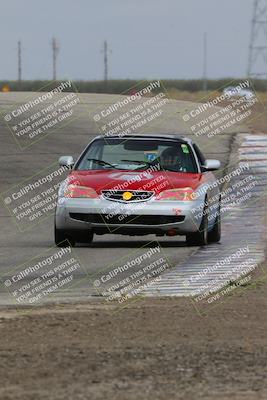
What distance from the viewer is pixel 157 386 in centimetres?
694

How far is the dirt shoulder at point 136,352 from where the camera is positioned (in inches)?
270

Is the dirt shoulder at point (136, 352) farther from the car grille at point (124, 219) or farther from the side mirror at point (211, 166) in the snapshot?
the side mirror at point (211, 166)

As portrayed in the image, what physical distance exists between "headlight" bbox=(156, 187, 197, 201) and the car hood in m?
0.07

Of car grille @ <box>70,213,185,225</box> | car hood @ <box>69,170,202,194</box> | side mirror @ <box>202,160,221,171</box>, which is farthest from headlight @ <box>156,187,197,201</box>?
side mirror @ <box>202,160,221,171</box>

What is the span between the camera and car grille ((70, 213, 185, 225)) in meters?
16.2

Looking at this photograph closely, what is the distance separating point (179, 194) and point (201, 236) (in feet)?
2.05

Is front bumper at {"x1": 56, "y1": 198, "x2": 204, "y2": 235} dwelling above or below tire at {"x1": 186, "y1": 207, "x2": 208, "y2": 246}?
above

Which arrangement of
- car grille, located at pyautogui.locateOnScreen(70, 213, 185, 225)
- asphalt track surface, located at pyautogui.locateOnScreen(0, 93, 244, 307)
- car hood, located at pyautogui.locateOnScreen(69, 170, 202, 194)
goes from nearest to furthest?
asphalt track surface, located at pyautogui.locateOnScreen(0, 93, 244, 307) → car grille, located at pyautogui.locateOnScreen(70, 213, 185, 225) → car hood, located at pyautogui.locateOnScreen(69, 170, 202, 194)

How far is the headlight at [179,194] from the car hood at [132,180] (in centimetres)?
7

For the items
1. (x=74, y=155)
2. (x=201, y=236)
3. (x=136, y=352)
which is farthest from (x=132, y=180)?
(x=74, y=155)

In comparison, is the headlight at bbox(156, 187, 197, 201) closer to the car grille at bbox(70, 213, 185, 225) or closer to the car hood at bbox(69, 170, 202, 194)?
the car hood at bbox(69, 170, 202, 194)

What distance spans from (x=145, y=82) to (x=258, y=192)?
2920 inches

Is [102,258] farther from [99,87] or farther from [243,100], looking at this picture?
[99,87]

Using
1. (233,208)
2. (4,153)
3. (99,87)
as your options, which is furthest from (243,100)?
(99,87)
